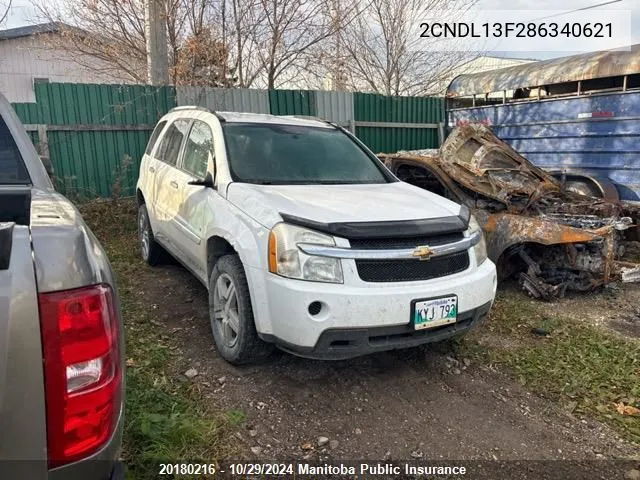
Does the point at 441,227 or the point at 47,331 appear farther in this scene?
the point at 441,227

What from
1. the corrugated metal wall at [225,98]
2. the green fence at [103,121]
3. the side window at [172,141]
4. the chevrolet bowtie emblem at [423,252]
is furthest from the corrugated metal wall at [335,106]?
the chevrolet bowtie emblem at [423,252]

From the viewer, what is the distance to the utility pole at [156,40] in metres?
8.38

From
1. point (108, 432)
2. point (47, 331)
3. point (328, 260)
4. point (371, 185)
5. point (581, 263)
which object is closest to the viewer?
point (47, 331)

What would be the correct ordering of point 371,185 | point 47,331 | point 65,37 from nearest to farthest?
1. point 47,331
2. point 371,185
3. point 65,37

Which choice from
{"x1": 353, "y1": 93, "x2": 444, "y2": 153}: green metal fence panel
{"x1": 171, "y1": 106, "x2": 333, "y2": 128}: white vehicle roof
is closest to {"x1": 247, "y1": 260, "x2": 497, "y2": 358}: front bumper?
{"x1": 171, "y1": 106, "x2": 333, "y2": 128}: white vehicle roof

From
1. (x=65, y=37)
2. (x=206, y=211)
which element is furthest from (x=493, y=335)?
(x=65, y=37)

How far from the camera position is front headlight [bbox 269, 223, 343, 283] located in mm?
2703

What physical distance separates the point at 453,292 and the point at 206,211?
1.87m

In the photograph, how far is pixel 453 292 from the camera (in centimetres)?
294

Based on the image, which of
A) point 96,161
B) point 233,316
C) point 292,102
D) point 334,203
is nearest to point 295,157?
point 334,203

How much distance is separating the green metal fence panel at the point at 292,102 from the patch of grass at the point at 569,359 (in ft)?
20.1

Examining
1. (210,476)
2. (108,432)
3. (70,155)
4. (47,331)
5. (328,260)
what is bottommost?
(210,476)

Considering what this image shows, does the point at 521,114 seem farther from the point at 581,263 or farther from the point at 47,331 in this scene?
the point at 47,331

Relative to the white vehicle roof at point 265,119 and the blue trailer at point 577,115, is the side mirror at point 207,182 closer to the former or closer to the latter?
the white vehicle roof at point 265,119
